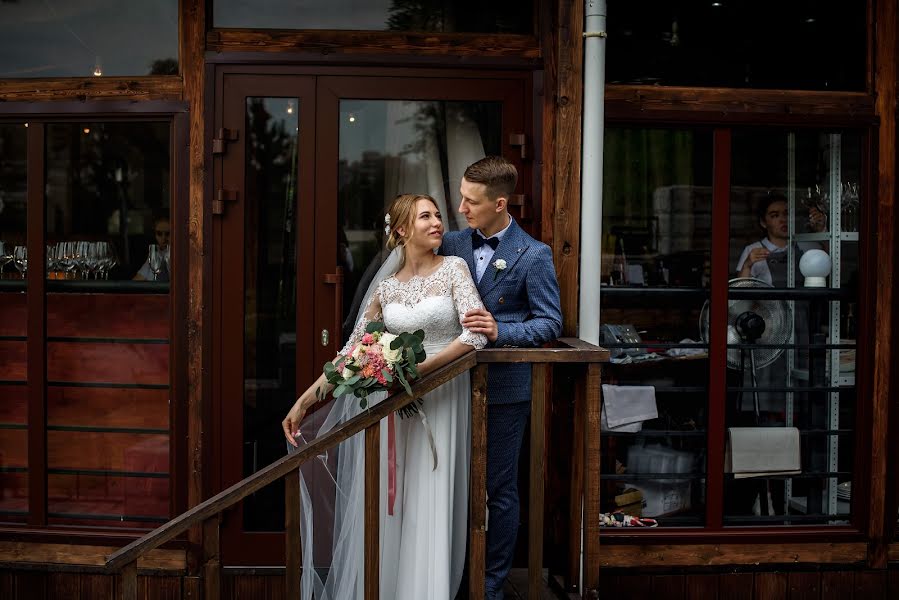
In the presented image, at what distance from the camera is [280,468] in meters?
3.23

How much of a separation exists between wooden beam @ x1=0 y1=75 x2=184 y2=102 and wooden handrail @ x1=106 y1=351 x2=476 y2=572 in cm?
209

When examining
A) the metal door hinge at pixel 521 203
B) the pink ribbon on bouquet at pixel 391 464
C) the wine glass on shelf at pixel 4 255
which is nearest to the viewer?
the pink ribbon on bouquet at pixel 391 464

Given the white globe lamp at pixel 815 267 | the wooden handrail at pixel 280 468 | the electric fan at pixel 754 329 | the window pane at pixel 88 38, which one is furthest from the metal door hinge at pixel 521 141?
the window pane at pixel 88 38

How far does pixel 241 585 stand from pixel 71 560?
35.3 inches

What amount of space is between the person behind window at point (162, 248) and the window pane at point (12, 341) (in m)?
0.68

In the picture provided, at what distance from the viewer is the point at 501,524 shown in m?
3.59

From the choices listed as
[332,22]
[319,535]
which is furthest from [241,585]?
A: [332,22]

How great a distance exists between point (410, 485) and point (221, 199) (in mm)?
1772

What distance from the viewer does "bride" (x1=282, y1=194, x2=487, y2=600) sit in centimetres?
345

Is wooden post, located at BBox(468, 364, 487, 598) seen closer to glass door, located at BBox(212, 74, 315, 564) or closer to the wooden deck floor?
the wooden deck floor

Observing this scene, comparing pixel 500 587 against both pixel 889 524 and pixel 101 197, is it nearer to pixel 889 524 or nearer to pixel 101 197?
pixel 889 524

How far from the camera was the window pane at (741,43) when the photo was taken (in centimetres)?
444

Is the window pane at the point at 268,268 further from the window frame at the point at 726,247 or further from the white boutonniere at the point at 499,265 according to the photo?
the window frame at the point at 726,247

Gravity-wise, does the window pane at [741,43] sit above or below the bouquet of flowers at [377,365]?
above
